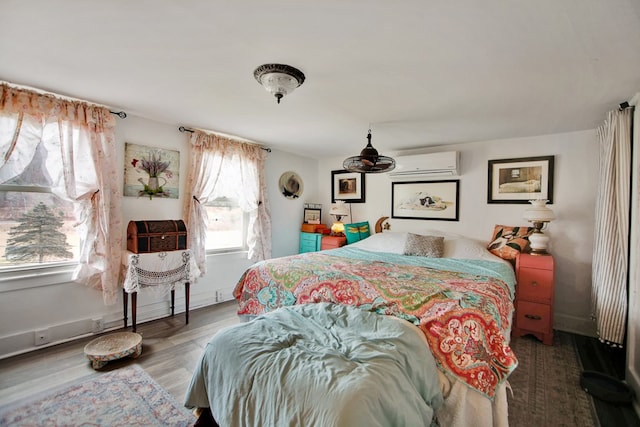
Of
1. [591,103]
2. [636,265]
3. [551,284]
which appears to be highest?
[591,103]

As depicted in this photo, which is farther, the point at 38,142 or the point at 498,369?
the point at 38,142

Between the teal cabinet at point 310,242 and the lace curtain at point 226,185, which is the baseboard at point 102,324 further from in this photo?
the teal cabinet at point 310,242

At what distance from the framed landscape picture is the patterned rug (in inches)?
71.0

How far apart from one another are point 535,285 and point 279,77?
10.5 feet

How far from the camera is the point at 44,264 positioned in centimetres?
266

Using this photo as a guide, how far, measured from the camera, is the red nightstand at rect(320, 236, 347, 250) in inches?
179

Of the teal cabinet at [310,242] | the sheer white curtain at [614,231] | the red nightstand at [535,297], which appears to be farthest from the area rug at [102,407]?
the sheer white curtain at [614,231]

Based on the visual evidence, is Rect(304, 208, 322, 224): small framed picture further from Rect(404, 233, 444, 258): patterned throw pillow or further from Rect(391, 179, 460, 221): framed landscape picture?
Rect(404, 233, 444, 258): patterned throw pillow

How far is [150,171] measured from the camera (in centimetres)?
328

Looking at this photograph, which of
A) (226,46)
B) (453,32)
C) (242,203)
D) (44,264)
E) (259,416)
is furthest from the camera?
(242,203)

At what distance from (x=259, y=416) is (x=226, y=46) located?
6.41 ft

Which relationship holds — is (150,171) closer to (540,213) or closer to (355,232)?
(355,232)

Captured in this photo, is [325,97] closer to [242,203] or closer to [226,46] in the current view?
[226,46]

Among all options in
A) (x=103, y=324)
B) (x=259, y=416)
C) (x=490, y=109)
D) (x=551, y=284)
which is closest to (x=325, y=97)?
(x=490, y=109)
